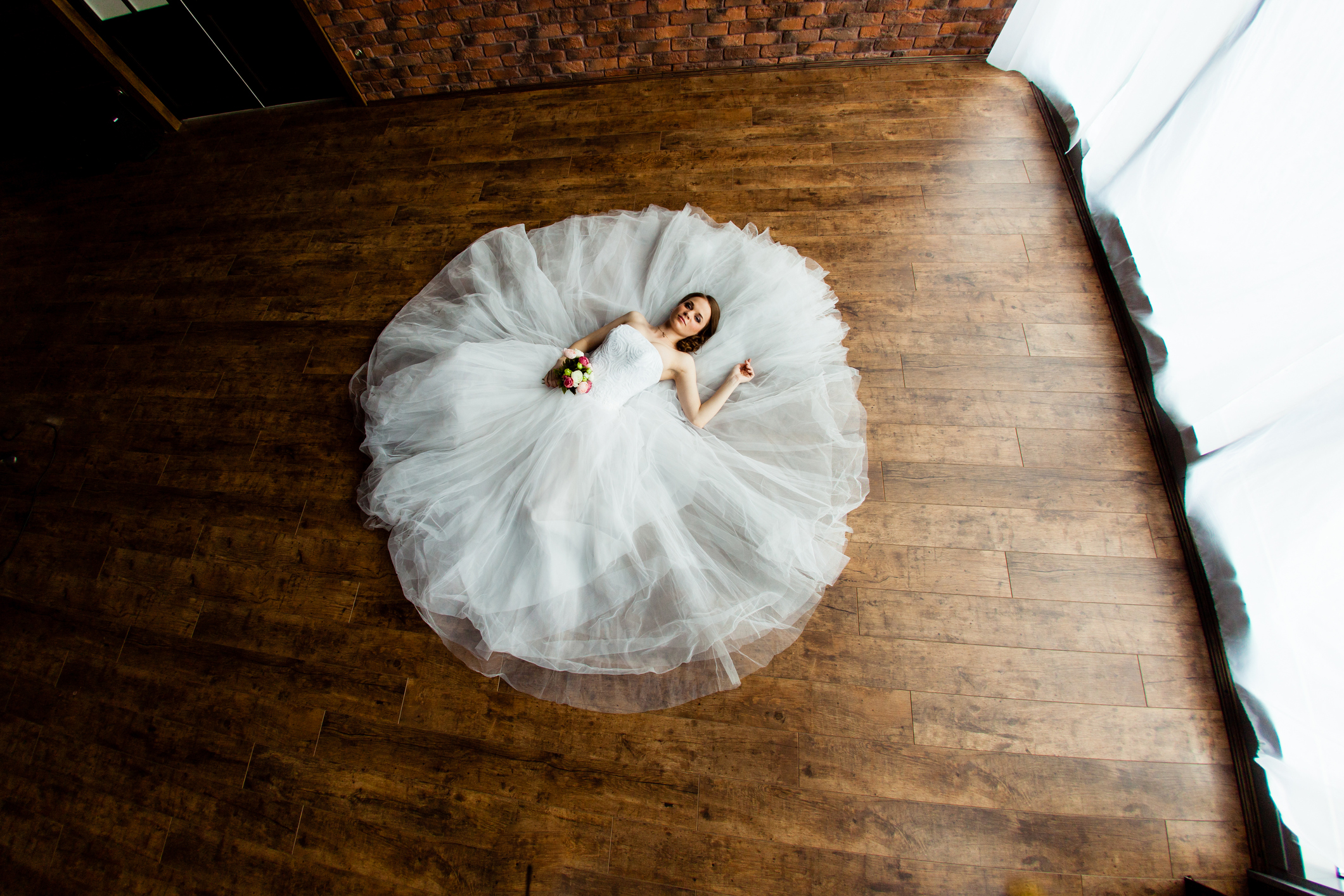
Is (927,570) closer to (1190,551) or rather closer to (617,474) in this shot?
(1190,551)

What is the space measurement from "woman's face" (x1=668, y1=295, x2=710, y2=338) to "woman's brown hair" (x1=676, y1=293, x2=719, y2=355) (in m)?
0.01

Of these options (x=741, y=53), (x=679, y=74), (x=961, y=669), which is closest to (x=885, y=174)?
(x=741, y=53)

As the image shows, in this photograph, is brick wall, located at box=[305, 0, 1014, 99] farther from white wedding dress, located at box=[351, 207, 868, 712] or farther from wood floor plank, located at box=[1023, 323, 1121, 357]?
wood floor plank, located at box=[1023, 323, 1121, 357]

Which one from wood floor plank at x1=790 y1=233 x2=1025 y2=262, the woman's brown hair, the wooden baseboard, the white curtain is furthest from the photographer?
wood floor plank at x1=790 y1=233 x2=1025 y2=262

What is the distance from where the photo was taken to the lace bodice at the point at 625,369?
2.14 m

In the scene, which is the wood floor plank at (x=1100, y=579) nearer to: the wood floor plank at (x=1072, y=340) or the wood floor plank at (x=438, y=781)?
the wood floor plank at (x=1072, y=340)

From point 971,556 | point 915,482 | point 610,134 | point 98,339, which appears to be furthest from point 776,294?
point 98,339

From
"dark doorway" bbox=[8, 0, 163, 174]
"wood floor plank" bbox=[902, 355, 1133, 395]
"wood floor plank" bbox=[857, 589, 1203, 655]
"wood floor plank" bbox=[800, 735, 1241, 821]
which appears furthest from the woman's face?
"dark doorway" bbox=[8, 0, 163, 174]

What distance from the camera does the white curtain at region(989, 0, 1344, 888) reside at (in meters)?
1.63

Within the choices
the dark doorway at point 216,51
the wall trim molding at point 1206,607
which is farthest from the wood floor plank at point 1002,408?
the dark doorway at point 216,51

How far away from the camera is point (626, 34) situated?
3117 millimetres

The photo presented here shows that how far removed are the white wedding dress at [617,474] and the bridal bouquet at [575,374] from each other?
0.13 ft

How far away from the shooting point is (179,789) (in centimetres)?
201

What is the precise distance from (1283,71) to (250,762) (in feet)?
13.3
